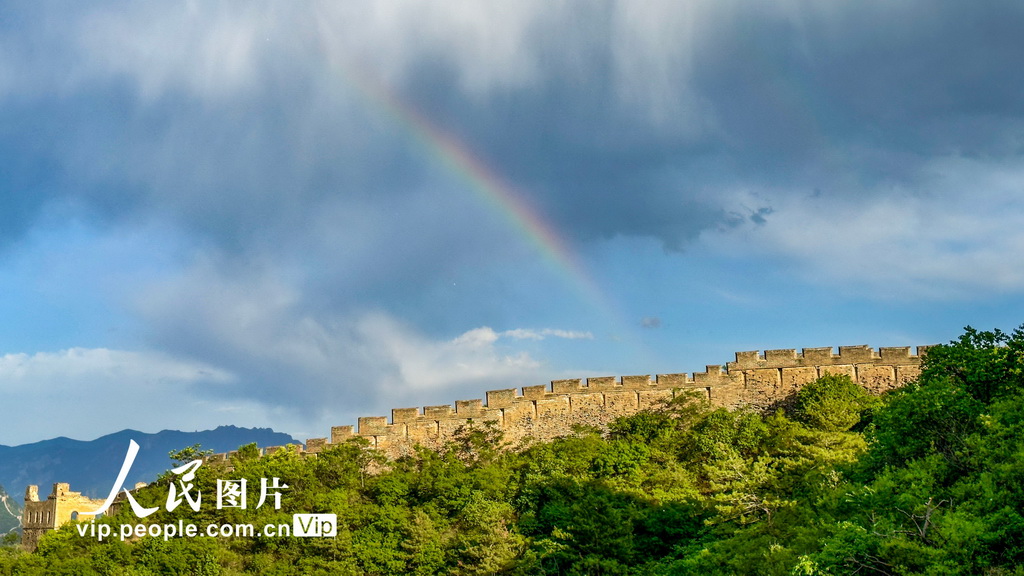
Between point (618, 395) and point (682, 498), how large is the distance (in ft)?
35.7

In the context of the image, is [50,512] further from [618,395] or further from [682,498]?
[682,498]

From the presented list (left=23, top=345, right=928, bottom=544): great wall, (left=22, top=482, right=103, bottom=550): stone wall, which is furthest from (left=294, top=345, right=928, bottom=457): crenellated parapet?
(left=22, top=482, right=103, bottom=550): stone wall

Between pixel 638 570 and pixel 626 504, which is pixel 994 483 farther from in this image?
pixel 626 504

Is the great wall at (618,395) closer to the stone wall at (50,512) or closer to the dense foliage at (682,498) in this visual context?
the dense foliage at (682,498)

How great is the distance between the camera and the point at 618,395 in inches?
2103

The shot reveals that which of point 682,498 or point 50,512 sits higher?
point 682,498

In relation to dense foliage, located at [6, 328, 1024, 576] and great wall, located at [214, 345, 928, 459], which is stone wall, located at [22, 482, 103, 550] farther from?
great wall, located at [214, 345, 928, 459]

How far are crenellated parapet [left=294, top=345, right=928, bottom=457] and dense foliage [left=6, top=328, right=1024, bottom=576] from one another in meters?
1.04

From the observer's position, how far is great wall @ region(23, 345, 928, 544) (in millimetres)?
49750

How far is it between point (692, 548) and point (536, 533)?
10813mm

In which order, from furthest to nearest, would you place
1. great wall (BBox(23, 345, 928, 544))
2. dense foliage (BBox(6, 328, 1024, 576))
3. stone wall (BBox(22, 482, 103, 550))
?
stone wall (BBox(22, 482, 103, 550)), great wall (BBox(23, 345, 928, 544)), dense foliage (BBox(6, 328, 1024, 576))

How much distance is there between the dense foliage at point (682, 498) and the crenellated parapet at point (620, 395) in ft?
3.43

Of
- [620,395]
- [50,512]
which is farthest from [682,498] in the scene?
[50,512]

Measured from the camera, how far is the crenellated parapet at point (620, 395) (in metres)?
49.8
